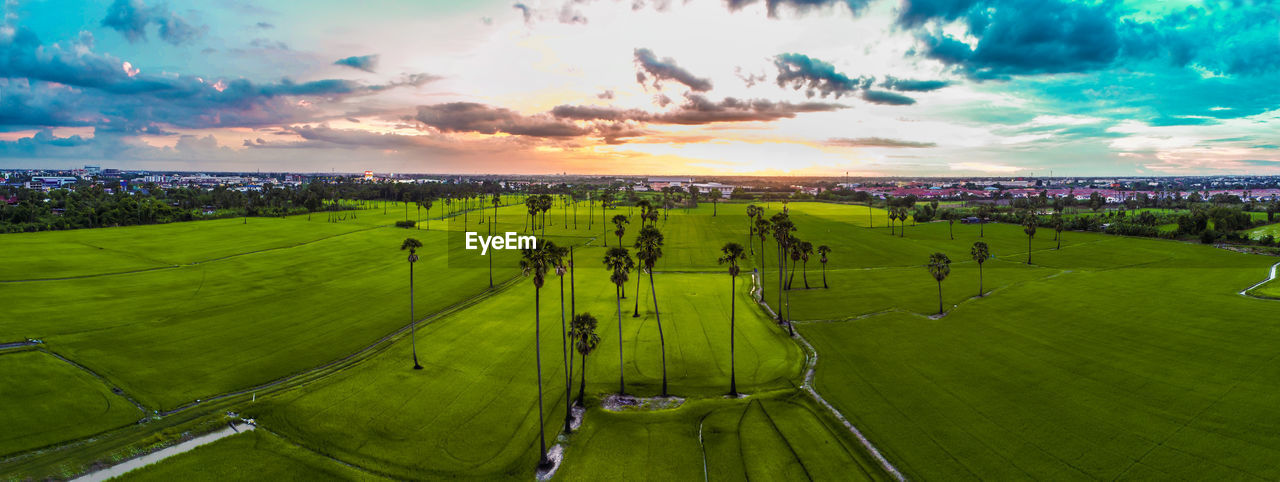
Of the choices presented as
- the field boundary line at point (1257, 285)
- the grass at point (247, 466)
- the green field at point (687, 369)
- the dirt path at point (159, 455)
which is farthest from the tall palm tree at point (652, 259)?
the field boundary line at point (1257, 285)

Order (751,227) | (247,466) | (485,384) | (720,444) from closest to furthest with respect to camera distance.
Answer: (247,466) → (720,444) → (485,384) → (751,227)

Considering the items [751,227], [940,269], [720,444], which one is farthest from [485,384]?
[751,227]

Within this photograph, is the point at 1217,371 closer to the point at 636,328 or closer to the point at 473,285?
the point at 636,328

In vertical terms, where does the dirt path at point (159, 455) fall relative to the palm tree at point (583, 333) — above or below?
below

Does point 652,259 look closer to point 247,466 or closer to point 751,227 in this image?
point 247,466

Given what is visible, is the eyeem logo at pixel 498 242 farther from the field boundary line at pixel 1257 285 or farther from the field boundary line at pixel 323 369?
the field boundary line at pixel 1257 285
